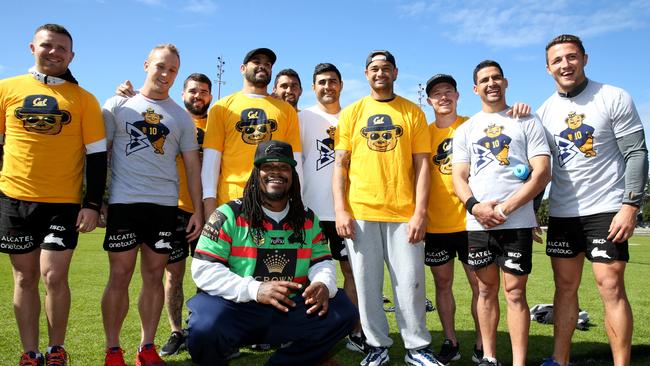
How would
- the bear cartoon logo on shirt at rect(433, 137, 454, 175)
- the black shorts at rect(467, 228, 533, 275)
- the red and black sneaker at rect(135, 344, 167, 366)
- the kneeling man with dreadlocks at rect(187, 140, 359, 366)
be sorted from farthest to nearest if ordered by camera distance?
the bear cartoon logo on shirt at rect(433, 137, 454, 175)
the red and black sneaker at rect(135, 344, 167, 366)
the black shorts at rect(467, 228, 533, 275)
the kneeling man with dreadlocks at rect(187, 140, 359, 366)

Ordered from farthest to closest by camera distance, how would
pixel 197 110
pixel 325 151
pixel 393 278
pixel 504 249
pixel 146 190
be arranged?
pixel 197 110 → pixel 325 151 → pixel 393 278 → pixel 146 190 → pixel 504 249

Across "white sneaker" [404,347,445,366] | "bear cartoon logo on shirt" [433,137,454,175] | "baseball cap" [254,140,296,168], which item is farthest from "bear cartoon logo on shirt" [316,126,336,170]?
"white sneaker" [404,347,445,366]

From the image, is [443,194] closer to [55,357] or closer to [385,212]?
[385,212]

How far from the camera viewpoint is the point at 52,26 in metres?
4.19

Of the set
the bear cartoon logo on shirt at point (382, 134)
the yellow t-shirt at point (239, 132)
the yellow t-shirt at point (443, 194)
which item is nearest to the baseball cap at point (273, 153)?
the yellow t-shirt at point (239, 132)

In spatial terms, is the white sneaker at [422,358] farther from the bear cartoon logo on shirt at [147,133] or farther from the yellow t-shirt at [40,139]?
the yellow t-shirt at [40,139]

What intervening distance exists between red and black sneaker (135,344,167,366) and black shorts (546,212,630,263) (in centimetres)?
363

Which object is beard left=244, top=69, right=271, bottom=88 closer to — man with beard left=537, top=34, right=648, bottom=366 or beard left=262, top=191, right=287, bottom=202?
beard left=262, top=191, right=287, bottom=202

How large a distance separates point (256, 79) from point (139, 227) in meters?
1.83

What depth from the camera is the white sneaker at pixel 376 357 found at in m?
4.32

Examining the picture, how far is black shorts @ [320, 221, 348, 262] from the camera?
520cm

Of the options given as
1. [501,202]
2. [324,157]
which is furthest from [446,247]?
[324,157]

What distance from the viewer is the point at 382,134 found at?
14.9 feet

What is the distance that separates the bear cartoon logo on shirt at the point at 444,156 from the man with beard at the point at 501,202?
1.80 feet
